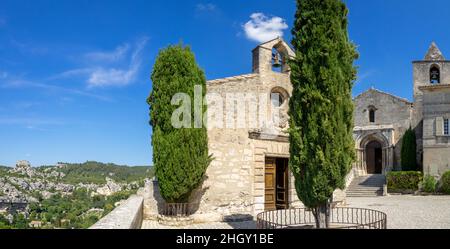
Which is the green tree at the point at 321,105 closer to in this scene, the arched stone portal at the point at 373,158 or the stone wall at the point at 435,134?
the stone wall at the point at 435,134

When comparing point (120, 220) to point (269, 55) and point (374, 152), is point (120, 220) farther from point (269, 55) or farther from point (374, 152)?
point (374, 152)

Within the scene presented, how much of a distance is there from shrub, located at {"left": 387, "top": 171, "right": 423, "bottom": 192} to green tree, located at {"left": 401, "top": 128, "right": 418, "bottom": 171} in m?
4.10

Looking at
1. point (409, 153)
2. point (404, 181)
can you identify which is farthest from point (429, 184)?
point (409, 153)

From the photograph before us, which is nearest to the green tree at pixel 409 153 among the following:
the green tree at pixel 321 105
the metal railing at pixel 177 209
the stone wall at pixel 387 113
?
the stone wall at pixel 387 113

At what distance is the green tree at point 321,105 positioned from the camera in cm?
853

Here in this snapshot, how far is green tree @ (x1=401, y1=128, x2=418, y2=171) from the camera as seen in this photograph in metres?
28.6

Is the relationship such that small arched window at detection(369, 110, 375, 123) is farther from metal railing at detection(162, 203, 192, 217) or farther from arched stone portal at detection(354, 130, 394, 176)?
metal railing at detection(162, 203, 192, 217)

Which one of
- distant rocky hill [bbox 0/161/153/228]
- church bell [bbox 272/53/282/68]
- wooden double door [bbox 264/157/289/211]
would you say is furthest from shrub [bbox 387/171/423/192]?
distant rocky hill [bbox 0/161/153/228]

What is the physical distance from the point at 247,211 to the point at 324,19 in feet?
24.3

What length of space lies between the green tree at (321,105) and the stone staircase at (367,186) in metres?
17.9

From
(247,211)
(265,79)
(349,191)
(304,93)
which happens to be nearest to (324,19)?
(304,93)
